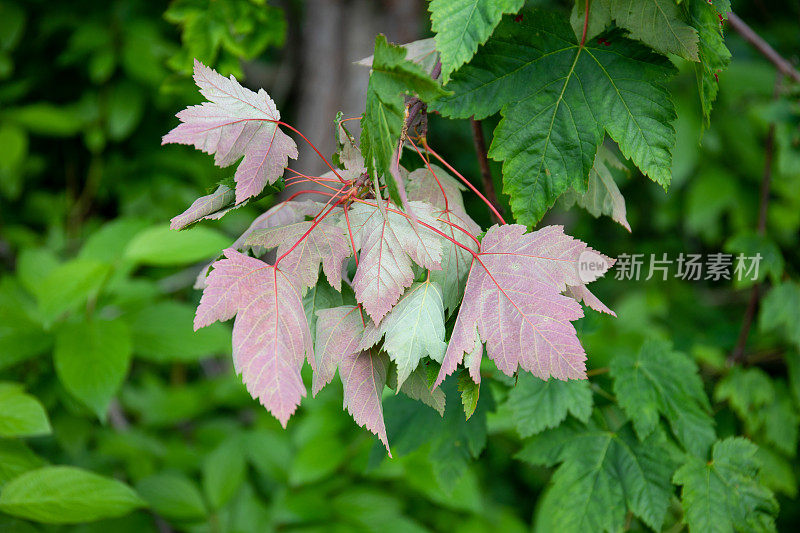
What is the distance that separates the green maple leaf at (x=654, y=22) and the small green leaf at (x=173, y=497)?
1.29 meters

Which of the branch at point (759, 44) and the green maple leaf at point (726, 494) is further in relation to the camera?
the branch at point (759, 44)

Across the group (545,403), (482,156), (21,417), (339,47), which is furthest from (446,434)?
(339,47)

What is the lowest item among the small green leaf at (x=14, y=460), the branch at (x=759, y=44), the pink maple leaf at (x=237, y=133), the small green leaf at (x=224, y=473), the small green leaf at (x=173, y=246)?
the small green leaf at (x=224, y=473)

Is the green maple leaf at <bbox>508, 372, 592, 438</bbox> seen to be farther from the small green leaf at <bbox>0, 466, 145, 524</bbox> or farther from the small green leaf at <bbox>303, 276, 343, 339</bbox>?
the small green leaf at <bbox>0, 466, 145, 524</bbox>

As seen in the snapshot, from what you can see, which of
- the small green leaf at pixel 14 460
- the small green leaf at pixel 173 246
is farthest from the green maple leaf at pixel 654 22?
the small green leaf at pixel 14 460

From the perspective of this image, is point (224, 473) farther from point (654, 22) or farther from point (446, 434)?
point (654, 22)

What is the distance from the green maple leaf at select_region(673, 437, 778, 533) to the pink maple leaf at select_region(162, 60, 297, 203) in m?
0.72

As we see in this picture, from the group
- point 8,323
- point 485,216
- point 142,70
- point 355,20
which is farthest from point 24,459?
point 485,216

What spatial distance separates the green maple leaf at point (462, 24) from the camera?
21.3 inches

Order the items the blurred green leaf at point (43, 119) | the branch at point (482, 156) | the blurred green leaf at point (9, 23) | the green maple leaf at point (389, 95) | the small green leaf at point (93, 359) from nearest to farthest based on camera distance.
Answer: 1. the green maple leaf at point (389, 95)
2. the branch at point (482, 156)
3. the small green leaf at point (93, 359)
4. the blurred green leaf at point (9, 23)
5. the blurred green leaf at point (43, 119)

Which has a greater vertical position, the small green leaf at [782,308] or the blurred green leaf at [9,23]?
the blurred green leaf at [9,23]

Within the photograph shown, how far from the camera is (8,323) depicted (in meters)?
1.10

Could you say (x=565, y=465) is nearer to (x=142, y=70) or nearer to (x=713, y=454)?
(x=713, y=454)

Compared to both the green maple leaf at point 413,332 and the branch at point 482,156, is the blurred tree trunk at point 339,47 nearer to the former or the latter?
the branch at point 482,156
